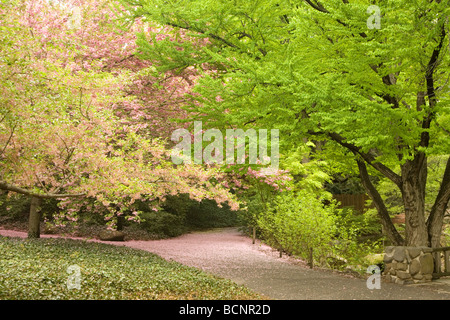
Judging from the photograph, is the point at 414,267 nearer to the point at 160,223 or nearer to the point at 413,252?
the point at 413,252

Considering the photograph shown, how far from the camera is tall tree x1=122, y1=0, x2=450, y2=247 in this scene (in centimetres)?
761

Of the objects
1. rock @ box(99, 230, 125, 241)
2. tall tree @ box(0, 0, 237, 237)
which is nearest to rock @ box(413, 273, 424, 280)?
tall tree @ box(0, 0, 237, 237)

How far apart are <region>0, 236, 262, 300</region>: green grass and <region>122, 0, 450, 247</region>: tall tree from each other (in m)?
3.53

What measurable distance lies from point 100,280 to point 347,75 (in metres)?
6.39

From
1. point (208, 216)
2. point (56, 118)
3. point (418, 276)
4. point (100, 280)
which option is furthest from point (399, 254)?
point (208, 216)

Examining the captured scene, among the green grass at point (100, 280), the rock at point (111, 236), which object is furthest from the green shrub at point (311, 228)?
the rock at point (111, 236)

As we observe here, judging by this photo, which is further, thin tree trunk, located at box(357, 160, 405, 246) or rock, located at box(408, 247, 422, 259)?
thin tree trunk, located at box(357, 160, 405, 246)

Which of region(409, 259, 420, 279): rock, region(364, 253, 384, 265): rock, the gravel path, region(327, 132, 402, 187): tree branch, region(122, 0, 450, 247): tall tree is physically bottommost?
the gravel path

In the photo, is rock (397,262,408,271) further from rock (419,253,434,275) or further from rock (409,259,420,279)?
rock (419,253,434,275)

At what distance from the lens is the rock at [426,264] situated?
923 cm

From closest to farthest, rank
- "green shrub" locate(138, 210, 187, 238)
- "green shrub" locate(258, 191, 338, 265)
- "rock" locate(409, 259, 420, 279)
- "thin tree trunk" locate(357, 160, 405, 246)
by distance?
"rock" locate(409, 259, 420, 279) < "thin tree trunk" locate(357, 160, 405, 246) < "green shrub" locate(258, 191, 338, 265) < "green shrub" locate(138, 210, 187, 238)

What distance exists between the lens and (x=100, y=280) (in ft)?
22.7

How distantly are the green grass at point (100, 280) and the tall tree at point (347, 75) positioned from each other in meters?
3.53

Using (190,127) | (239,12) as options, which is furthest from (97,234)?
(239,12)
